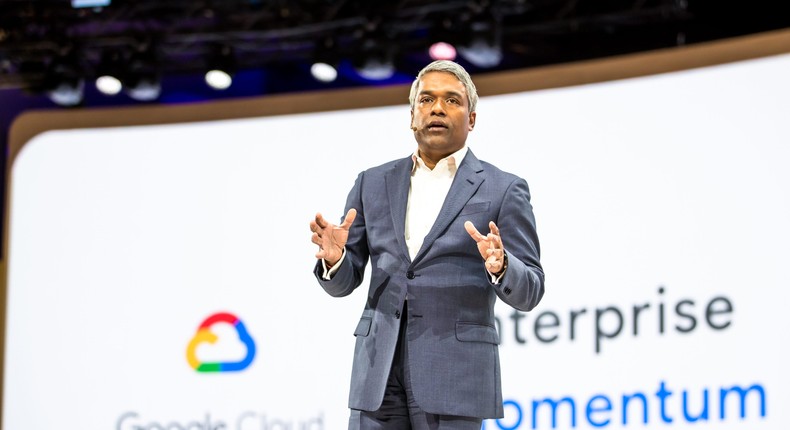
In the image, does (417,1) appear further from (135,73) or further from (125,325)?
(125,325)

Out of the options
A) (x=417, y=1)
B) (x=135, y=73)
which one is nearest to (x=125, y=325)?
(x=135, y=73)

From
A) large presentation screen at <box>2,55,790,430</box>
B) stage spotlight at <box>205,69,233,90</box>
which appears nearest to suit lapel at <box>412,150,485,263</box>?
large presentation screen at <box>2,55,790,430</box>

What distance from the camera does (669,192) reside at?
18.0ft

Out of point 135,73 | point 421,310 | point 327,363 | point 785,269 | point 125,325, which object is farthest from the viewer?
point 135,73

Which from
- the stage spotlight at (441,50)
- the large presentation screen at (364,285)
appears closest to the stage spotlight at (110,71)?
the large presentation screen at (364,285)

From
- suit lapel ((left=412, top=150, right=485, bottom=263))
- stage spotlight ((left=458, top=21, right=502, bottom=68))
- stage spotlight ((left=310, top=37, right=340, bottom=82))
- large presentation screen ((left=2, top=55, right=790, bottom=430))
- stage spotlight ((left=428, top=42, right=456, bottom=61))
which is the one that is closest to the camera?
suit lapel ((left=412, top=150, right=485, bottom=263))

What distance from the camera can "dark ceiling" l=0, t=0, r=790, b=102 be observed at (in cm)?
693

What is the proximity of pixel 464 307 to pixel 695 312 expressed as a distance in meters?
3.00

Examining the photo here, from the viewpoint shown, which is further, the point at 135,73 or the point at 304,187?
the point at 135,73

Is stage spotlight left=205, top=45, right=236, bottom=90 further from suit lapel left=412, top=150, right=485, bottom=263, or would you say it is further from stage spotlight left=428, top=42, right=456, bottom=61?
suit lapel left=412, top=150, right=485, bottom=263

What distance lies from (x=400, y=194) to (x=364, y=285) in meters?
3.29

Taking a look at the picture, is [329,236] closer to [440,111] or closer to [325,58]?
[440,111]

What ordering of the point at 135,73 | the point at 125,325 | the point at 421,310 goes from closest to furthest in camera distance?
the point at 421,310 → the point at 125,325 → the point at 135,73

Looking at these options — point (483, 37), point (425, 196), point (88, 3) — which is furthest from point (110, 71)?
point (425, 196)
